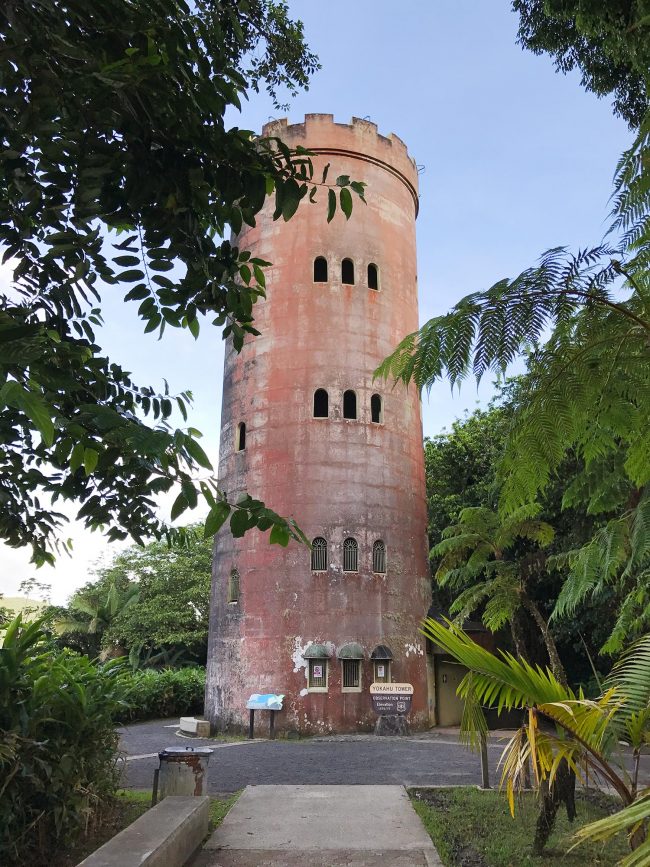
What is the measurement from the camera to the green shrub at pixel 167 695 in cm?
2242

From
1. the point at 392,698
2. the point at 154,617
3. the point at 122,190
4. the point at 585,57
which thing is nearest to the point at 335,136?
the point at 585,57

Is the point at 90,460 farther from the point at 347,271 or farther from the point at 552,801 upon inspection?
the point at 347,271

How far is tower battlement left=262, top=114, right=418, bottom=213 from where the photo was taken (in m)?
23.3

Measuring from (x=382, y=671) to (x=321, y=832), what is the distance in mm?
12822

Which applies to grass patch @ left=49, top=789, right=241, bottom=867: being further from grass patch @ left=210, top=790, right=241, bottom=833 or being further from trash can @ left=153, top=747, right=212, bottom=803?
trash can @ left=153, top=747, right=212, bottom=803

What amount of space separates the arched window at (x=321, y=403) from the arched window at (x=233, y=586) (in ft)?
17.3

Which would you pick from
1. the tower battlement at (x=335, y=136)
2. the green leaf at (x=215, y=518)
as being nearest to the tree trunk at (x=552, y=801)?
the green leaf at (x=215, y=518)

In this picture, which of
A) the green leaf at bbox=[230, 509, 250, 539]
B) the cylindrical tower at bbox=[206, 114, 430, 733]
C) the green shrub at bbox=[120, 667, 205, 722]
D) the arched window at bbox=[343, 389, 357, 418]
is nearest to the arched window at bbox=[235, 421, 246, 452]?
the cylindrical tower at bbox=[206, 114, 430, 733]

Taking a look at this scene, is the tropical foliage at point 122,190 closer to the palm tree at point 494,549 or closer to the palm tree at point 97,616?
the palm tree at point 494,549

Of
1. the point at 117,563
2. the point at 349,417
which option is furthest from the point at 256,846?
the point at 117,563

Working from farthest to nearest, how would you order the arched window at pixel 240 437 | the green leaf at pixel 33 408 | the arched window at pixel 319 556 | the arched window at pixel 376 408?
1. the arched window at pixel 240 437
2. the arched window at pixel 376 408
3. the arched window at pixel 319 556
4. the green leaf at pixel 33 408

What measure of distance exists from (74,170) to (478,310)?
7.60 feet

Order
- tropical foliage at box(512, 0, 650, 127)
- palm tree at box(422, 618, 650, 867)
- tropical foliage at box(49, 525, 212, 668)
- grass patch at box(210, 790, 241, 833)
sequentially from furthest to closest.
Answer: tropical foliage at box(49, 525, 212, 668) → tropical foliage at box(512, 0, 650, 127) → grass patch at box(210, 790, 241, 833) → palm tree at box(422, 618, 650, 867)

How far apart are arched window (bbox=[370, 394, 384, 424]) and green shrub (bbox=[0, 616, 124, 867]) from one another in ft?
49.4
